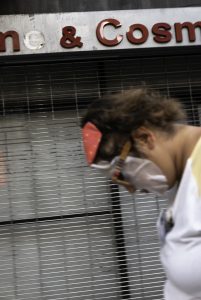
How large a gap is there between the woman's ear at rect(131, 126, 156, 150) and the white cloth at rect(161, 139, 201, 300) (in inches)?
5.4

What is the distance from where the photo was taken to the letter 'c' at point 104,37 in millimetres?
4707

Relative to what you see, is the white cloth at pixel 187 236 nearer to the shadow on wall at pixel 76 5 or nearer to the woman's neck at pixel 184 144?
the woman's neck at pixel 184 144

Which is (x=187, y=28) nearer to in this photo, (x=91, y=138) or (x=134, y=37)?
(x=134, y=37)

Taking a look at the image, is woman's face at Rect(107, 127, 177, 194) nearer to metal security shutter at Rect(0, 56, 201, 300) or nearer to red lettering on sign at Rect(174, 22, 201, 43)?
metal security shutter at Rect(0, 56, 201, 300)

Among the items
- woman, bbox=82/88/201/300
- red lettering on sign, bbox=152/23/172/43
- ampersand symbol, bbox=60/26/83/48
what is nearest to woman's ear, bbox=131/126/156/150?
woman, bbox=82/88/201/300

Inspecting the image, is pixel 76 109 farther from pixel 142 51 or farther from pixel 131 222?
pixel 131 222

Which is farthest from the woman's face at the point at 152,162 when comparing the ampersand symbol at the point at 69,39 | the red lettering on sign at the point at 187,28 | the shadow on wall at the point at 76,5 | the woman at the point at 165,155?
the shadow on wall at the point at 76,5

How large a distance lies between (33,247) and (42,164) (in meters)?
0.82

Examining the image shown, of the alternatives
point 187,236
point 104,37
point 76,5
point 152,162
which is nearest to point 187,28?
point 104,37

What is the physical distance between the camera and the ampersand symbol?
4.65m

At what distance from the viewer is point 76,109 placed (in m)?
4.96

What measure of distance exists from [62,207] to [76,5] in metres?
2.07

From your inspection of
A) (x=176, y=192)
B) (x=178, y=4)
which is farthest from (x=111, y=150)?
(x=178, y=4)

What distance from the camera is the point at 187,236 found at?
1.47m
